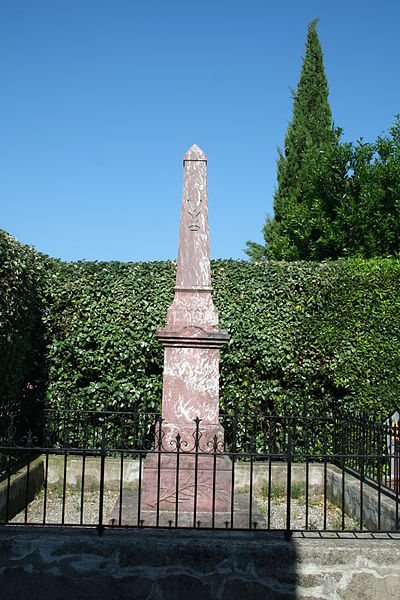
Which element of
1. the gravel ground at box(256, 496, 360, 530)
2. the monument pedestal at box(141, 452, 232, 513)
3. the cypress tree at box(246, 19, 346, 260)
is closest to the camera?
the monument pedestal at box(141, 452, 232, 513)

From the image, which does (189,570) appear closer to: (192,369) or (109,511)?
(192,369)

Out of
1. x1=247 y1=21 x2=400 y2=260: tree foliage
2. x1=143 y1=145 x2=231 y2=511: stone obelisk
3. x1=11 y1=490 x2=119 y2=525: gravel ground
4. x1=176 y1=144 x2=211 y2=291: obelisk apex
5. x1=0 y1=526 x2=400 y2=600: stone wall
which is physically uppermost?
x1=247 y1=21 x2=400 y2=260: tree foliage

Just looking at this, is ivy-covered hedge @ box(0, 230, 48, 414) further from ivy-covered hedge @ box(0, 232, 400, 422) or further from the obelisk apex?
the obelisk apex

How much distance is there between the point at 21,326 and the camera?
7.19 meters

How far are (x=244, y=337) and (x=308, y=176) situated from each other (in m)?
8.15

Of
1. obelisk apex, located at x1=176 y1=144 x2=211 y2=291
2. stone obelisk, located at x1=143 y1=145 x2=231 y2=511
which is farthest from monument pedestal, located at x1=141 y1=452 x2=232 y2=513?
obelisk apex, located at x1=176 y1=144 x2=211 y2=291

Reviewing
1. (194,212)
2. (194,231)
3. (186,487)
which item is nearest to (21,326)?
(194,231)

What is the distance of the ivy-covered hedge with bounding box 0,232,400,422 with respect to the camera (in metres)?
7.95

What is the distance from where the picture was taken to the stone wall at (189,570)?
159 inches

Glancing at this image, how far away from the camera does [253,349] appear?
26.3ft

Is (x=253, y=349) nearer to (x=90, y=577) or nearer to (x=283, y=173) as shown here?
(x=90, y=577)

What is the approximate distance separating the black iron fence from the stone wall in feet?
0.86

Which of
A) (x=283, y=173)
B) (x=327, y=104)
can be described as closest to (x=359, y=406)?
(x=283, y=173)

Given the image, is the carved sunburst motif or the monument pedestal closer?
the monument pedestal
